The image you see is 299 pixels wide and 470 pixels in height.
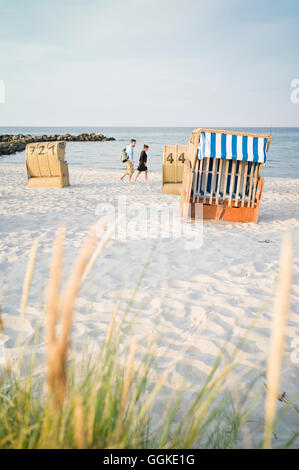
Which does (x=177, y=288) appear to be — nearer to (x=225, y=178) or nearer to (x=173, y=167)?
(x=225, y=178)

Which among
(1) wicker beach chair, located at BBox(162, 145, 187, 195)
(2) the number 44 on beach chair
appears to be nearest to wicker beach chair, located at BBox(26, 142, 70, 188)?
(1) wicker beach chair, located at BBox(162, 145, 187, 195)

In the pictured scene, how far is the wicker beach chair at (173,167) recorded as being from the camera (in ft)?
31.4

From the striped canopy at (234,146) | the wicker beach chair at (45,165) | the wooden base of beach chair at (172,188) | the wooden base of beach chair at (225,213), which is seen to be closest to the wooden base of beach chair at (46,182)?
the wicker beach chair at (45,165)

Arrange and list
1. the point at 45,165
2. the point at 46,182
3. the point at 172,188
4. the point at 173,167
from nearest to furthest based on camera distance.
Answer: the point at 173,167 < the point at 172,188 < the point at 45,165 < the point at 46,182

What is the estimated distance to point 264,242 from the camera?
5.88 meters

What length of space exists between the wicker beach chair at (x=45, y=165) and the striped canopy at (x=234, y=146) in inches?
235

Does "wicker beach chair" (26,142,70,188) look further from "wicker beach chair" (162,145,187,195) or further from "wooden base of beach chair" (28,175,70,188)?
"wicker beach chair" (162,145,187,195)

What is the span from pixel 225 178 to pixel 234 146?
2.65ft

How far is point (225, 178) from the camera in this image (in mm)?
→ 6984

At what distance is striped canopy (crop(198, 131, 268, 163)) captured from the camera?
638 centimetres

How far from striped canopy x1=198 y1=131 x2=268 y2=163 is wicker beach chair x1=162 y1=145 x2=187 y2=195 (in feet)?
10.4

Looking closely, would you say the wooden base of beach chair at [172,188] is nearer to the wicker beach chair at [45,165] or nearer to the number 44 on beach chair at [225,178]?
the number 44 on beach chair at [225,178]

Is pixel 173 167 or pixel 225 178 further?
pixel 173 167

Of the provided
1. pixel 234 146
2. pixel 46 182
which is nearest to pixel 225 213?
pixel 234 146
